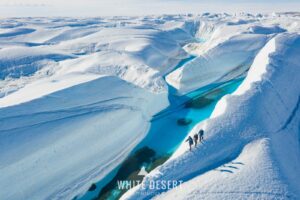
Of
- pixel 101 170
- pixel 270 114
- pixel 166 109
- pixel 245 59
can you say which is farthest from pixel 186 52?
pixel 101 170

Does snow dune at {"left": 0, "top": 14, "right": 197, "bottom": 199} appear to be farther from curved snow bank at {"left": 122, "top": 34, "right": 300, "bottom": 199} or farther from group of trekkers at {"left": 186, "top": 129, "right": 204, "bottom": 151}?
group of trekkers at {"left": 186, "top": 129, "right": 204, "bottom": 151}

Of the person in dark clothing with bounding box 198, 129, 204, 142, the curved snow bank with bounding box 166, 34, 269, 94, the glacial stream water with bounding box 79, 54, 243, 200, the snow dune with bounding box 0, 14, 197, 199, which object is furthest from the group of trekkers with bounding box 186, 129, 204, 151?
the curved snow bank with bounding box 166, 34, 269, 94

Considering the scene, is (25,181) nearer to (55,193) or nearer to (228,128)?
(55,193)

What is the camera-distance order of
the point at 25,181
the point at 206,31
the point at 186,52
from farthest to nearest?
the point at 206,31
the point at 186,52
the point at 25,181

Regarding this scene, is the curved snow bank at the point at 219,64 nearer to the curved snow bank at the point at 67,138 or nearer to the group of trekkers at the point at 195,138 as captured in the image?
the curved snow bank at the point at 67,138

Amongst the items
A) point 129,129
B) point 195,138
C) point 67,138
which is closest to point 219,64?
point 129,129
